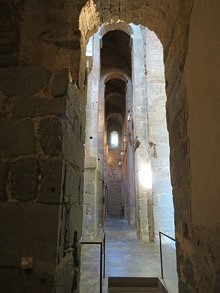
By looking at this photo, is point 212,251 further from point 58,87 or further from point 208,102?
point 58,87

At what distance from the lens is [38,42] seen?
96.0 inches

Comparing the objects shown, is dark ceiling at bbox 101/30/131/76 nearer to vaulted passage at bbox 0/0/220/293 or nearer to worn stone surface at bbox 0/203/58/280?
vaulted passage at bbox 0/0/220/293

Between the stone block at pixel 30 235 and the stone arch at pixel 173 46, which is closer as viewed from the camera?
the stone block at pixel 30 235

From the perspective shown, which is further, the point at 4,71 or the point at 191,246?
the point at 191,246

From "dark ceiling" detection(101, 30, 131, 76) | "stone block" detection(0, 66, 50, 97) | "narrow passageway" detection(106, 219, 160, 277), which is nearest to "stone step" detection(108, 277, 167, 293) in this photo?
"narrow passageway" detection(106, 219, 160, 277)

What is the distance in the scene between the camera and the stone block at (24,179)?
1.55 meters

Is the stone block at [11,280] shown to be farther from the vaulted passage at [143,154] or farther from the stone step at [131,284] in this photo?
the vaulted passage at [143,154]

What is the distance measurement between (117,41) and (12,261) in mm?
15005

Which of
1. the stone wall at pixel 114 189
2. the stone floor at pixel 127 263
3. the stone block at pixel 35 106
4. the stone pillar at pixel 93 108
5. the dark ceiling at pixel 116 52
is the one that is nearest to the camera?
the stone block at pixel 35 106

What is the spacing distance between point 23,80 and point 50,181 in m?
0.77

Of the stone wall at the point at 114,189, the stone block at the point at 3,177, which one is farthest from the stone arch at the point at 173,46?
the stone wall at the point at 114,189

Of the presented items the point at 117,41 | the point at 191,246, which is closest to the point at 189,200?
the point at 191,246

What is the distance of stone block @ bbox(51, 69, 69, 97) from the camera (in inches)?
66.8

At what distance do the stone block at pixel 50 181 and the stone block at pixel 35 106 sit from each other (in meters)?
0.35
